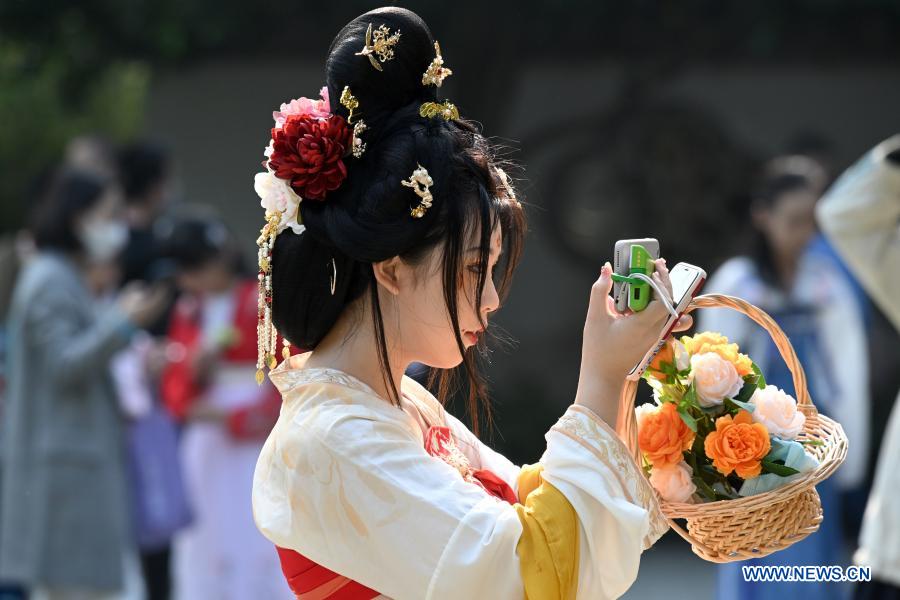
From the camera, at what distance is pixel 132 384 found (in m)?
5.62

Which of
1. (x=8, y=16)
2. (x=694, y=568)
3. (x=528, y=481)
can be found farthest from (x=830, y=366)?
(x=8, y=16)

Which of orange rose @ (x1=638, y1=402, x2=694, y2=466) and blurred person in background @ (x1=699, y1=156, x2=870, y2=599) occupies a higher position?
orange rose @ (x1=638, y1=402, x2=694, y2=466)

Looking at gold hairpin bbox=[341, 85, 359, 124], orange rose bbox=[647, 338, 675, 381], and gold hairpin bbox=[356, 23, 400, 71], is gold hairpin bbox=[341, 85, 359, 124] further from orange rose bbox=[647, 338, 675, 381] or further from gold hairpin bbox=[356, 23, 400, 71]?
orange rose bbox=[647, 338, 675, 381]

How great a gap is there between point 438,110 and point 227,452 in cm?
374

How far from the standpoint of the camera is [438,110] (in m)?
2.03

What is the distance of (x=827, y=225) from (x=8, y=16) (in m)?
4.68

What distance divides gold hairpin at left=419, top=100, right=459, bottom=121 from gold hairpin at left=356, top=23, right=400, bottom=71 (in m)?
0.09

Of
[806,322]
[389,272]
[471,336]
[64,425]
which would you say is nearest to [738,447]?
[471,336]

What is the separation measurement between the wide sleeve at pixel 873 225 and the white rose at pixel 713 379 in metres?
1.78

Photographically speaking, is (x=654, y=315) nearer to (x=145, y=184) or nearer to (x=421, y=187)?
(x=421, y=187)

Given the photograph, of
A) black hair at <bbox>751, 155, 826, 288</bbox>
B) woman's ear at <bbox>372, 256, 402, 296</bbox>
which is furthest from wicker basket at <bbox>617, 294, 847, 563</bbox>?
black hair at <bbox>751, 155, 826, 288</bbox>

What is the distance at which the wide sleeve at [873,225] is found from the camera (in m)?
3.78

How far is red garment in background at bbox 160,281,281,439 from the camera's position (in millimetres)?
5445

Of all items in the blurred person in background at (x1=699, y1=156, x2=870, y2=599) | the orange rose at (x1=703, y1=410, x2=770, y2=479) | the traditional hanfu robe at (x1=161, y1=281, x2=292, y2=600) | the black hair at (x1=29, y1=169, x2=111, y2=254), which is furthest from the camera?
the traditional hanfu robe at (x1=161, y1=281, x2=292, y2=600)
